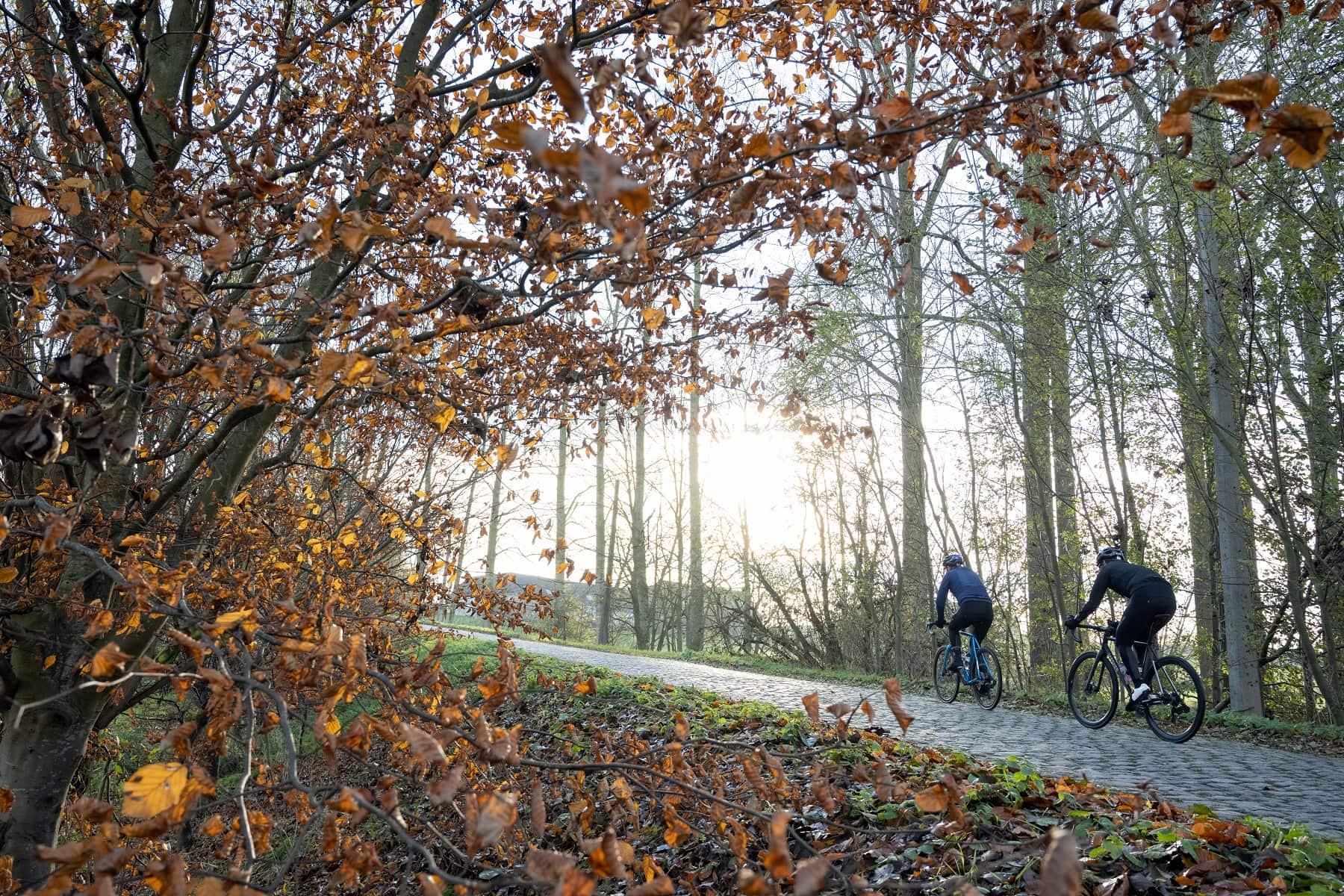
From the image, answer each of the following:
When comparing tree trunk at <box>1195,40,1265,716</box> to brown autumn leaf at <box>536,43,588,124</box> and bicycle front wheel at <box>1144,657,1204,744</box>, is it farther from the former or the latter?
brown autumn leaf at <box>536,43,588,124</box>

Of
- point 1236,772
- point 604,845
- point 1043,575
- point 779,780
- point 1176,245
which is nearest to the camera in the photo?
point 604,845

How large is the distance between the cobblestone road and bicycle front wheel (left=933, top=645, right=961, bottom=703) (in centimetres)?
24

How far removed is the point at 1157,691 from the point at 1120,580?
42.1 inches

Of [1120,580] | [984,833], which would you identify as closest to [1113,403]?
[1120,580]

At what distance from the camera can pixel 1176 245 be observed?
10281mm

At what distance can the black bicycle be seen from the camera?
7.16 m

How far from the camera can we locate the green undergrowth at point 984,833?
311 cm

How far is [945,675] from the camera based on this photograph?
33.8 feet

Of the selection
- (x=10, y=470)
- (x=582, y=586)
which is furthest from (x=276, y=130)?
(x=582, y=586)

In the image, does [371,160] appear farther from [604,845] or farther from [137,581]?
[604,845]

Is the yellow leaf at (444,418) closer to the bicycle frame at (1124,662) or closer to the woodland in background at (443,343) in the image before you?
the woodland in background at (443,343)

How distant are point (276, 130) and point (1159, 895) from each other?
6319 millimetres

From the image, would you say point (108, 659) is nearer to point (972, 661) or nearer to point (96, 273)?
point (96, 273)

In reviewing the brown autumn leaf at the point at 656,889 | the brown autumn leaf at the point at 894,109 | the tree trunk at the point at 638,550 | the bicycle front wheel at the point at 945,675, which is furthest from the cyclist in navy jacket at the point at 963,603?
the tree trunk at the point at 638,550
